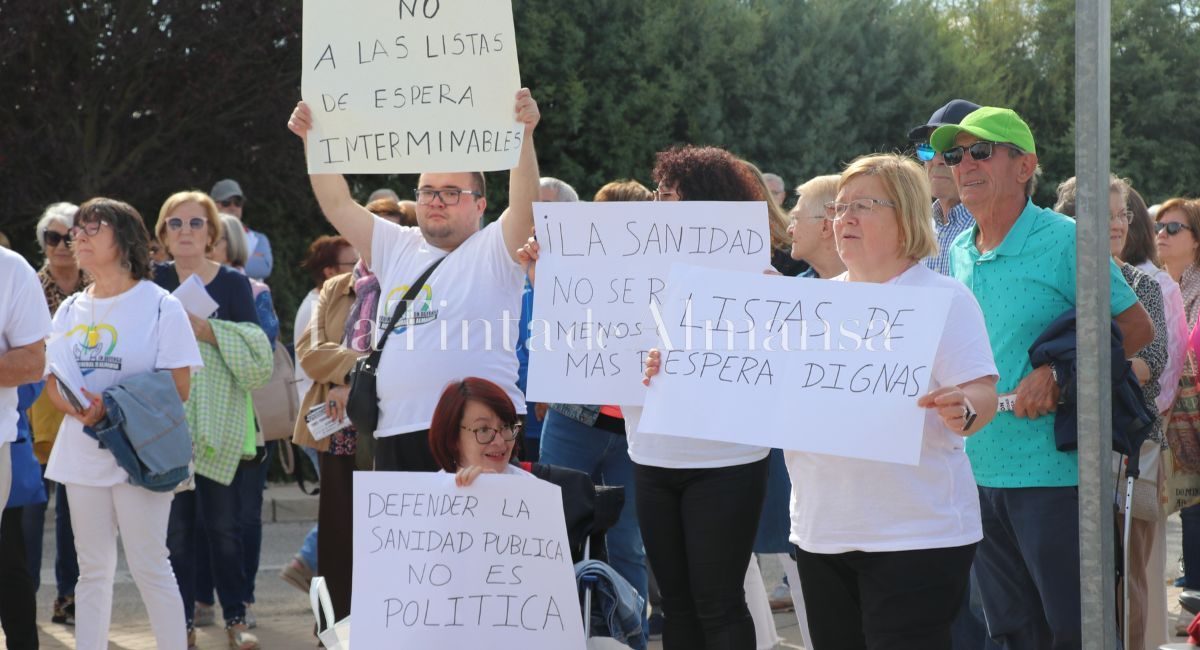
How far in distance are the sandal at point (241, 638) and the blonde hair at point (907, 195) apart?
13.1 feet

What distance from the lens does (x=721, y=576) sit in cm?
440

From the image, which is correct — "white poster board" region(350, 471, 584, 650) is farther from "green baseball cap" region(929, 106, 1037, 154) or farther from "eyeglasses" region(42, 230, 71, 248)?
"eyeglasses" region(42, 230, 71, 248)

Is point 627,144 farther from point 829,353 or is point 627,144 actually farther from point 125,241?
point 829,353

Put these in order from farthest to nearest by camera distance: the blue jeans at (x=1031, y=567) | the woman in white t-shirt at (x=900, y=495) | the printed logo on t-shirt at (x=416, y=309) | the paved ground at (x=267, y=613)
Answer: the paved ground at (x=267, y=613), the printed logo on t-shirt at (x=416, y=309), the blue jeans at (x=1031, y=567), the woman in white t-shirt at (x=900, y=495)

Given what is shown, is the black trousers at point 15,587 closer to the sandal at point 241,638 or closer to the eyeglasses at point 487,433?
the sandal at point 241,638

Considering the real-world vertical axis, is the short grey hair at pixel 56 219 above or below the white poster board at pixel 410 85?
below

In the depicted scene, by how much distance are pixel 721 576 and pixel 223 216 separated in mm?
4251

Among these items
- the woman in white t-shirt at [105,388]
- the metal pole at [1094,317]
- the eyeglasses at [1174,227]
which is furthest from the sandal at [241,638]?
the eyeglasses at [1174,227]

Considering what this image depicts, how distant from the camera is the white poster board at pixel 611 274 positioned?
4500 millimetres

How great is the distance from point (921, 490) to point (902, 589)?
0.79 ft

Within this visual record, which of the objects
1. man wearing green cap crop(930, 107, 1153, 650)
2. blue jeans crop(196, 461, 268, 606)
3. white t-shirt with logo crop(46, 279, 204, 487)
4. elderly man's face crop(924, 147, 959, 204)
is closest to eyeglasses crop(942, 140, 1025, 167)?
man wearing green cap crop(930, 107, 1153, 650)

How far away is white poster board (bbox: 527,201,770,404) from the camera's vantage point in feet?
14.8

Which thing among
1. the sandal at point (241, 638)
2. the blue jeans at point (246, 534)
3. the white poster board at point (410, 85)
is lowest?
the sandal at point (241, 638)

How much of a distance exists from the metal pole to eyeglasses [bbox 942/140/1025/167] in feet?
4.09
